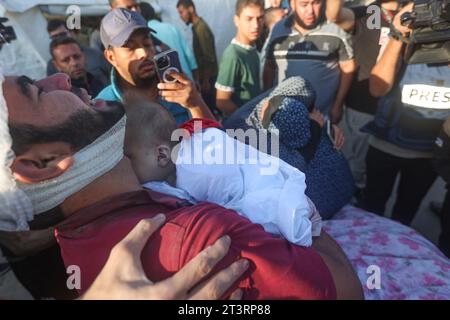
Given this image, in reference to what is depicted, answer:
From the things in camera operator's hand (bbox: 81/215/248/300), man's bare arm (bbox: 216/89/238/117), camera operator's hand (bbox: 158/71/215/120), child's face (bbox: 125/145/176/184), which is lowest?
man's bare arm (bbox: 216/89/238/117)

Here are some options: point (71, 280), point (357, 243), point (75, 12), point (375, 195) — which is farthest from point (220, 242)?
point (75, 12)

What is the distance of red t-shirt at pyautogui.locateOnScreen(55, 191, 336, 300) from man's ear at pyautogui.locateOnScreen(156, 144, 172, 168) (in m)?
0.35

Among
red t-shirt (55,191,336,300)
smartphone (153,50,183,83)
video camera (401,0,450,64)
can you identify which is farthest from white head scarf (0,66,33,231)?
video camera (401,0,450,64)

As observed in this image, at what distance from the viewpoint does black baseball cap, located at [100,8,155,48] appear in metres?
2.46

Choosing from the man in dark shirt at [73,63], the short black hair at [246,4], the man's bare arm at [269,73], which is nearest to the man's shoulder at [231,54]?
the man's bare arm at [269,73]

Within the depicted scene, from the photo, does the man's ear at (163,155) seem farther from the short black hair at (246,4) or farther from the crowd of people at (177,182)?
the short black hair at (246,4)

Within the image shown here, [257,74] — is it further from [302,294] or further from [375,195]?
[302,294]

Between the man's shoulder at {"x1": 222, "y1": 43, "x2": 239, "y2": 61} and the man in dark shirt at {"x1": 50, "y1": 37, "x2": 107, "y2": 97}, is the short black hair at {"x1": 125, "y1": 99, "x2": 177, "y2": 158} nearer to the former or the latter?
the man's shoulder at {"x1": 222, "y1": 43, "x2": 239, "y2": 61}

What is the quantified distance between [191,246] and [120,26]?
2026 mm

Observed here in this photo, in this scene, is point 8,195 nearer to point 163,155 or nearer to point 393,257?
point 163,155

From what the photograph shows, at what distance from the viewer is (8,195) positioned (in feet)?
3.78

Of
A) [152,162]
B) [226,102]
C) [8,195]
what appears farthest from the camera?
[226,102]

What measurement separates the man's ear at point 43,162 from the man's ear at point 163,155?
42 cm

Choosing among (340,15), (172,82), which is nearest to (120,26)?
(172,82)
